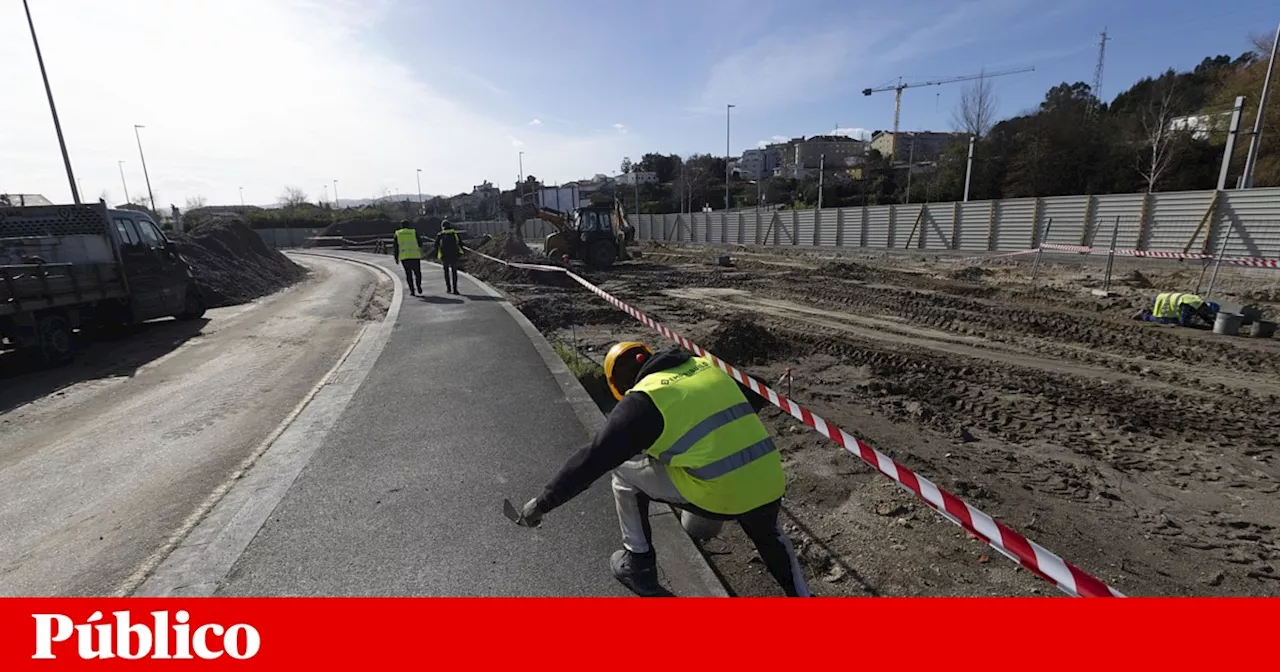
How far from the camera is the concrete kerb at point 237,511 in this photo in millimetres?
2604

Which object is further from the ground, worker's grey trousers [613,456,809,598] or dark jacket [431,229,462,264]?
dark jacket [431,229,462,264]

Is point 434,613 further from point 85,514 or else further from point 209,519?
point 85,514

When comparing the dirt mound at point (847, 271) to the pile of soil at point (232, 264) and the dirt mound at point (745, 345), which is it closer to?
the dirt mound at point (745, 345)

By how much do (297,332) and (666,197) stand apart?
230 ft

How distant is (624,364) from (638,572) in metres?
0.99

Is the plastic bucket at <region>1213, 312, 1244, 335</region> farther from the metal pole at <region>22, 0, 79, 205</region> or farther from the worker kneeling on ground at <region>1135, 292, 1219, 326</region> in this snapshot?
the metal pole at <region>22, 0, 79, 205</region>

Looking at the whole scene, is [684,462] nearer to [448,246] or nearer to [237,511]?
[237,511]

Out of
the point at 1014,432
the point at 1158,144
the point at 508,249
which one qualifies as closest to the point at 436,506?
the point at 1014,432

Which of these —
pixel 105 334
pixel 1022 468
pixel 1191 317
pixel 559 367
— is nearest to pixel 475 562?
pixel 559 367

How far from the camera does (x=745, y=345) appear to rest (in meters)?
8.05

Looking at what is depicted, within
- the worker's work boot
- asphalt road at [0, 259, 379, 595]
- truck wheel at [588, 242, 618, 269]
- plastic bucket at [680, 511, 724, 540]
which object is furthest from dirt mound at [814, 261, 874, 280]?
the worker's work boot

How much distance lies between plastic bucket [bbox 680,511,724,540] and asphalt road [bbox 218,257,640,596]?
42cm

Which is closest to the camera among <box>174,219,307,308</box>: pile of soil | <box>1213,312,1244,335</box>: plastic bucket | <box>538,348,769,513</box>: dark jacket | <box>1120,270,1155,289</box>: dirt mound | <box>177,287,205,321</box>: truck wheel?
<box>538,348,769,513</box>: dark jacket

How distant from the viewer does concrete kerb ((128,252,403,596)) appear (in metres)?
2.60
